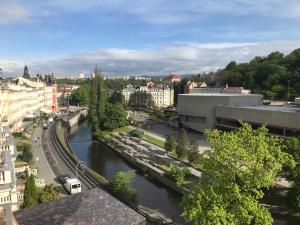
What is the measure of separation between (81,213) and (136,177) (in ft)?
106

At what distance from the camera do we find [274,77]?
110938mm

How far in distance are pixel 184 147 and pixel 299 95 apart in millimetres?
63506

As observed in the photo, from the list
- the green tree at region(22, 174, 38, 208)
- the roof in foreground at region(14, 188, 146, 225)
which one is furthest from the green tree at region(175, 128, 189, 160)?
the roof in foreground at region(14, 188, 146, 225)

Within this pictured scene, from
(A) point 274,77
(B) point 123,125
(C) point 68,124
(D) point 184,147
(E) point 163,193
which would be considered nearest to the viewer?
(E) point 163,193

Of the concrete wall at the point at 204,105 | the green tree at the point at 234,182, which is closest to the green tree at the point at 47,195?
the green tree at the point at 234,182

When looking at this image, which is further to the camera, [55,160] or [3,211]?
[55,160]

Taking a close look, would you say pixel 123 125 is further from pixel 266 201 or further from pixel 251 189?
pixel 251 189

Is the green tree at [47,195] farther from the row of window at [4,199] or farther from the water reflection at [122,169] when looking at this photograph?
the row of window at [4,199]

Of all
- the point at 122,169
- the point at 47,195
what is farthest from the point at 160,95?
the point at 47,195

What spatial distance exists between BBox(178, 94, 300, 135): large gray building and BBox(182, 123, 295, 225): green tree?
3884 centimetres

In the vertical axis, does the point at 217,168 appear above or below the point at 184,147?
above

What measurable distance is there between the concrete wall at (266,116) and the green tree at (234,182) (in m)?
37.9

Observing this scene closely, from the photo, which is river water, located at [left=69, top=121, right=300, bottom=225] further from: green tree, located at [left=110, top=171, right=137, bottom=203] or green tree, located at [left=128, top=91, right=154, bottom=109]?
green tree, located at [left=128, top=91, right=154, bottom=109]

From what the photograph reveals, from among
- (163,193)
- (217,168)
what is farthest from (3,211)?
(163,193)
